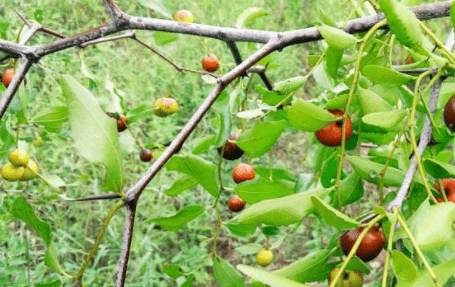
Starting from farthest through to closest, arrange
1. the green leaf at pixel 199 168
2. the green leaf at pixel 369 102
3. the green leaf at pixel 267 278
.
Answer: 1. the green leaf at pixel 199 168
2. the green leaf at pixel 369 102
3. the green leaf at pixel 267 278

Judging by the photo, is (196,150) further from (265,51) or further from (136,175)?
(136,175)

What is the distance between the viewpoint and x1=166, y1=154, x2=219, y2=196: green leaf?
759 millimetres

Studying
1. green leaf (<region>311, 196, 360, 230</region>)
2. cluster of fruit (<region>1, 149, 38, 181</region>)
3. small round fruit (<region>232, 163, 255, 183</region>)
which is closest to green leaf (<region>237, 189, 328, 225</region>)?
green leaf (<region>311, 196, 360, 230</region>)

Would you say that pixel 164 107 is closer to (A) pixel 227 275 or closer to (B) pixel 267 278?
(A) pixel 227 275

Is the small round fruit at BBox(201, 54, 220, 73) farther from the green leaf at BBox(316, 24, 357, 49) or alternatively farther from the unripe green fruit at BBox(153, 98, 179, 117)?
the green leaf at BBox(316, 24, 357, 49)

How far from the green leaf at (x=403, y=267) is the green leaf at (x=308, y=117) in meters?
0.20

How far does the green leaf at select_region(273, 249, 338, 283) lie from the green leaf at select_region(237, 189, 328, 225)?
0.09m

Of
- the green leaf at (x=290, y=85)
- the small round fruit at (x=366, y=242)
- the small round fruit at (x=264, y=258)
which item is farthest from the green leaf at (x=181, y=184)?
the small round fruit at (x=264, y=258)

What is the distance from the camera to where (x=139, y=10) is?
3.72 m

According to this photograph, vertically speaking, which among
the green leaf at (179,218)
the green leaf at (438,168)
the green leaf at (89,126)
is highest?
the green leaf at (89,126)

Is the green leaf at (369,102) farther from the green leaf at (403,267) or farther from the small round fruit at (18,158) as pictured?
the small round fruit at (18,158)

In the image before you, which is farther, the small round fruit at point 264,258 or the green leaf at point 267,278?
the small round fruit at point 264,258

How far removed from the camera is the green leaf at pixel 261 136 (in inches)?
29.7

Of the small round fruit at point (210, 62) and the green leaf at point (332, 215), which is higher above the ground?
the small round fruit at point (210, 62)
